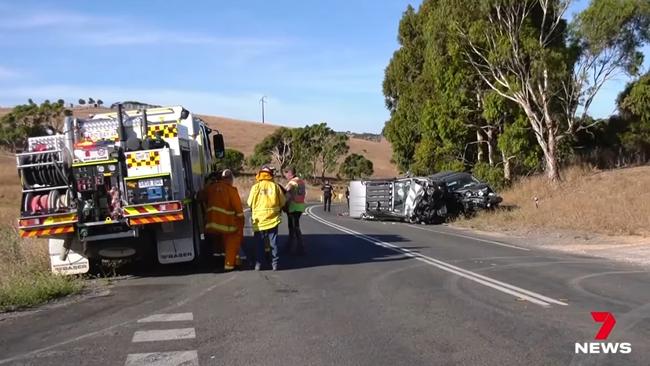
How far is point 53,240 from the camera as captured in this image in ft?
36.6

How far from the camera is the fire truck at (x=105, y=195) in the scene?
10297mm

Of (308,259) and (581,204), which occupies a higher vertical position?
(581,204)

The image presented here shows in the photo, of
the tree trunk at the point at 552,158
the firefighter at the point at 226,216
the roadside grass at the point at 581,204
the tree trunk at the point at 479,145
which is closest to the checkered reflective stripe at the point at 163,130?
the firefighter at the point at 226,216

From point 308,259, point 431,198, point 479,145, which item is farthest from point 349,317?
point 479,145

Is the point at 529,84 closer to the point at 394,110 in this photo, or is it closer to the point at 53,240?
the point at 394,110

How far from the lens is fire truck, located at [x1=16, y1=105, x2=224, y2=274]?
10.3 meters

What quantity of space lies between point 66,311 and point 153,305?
3.54 ft

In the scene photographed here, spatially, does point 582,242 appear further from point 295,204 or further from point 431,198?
point 431,198

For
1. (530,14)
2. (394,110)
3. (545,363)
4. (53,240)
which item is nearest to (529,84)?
(530,14)

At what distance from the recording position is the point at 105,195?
10.7 m

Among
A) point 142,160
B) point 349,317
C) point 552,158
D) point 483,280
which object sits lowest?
point 483,280

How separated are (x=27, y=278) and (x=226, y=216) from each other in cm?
333

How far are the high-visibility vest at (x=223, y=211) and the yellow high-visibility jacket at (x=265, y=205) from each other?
280 millimetres

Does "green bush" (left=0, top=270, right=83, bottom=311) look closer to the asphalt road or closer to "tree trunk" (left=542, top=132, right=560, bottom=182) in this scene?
the asphalt road
